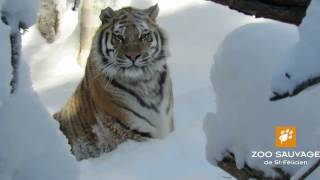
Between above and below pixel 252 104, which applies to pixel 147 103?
below

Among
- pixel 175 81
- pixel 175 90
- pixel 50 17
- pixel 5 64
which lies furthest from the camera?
pixel 50 17

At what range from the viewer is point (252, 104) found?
1.94m

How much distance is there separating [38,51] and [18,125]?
6.06m

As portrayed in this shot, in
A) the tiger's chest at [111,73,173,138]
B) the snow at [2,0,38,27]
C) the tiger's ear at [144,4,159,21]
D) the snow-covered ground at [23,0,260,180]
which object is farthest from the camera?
the tiger's ear at [144,4,159,21]

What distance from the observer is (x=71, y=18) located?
8.19 meters

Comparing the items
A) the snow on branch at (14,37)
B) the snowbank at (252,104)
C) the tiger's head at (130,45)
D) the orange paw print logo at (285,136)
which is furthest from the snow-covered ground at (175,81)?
the snow on branch at (14,37)

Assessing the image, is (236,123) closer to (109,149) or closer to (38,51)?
(109,149)

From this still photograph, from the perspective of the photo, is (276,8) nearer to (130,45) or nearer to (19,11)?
(19,11)

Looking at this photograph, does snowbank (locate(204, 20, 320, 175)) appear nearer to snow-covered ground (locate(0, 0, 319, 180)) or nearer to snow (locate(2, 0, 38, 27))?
snow-covered ground (locate(0, 0, 319, 180))

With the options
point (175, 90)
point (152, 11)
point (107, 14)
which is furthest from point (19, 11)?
point (175, 90)

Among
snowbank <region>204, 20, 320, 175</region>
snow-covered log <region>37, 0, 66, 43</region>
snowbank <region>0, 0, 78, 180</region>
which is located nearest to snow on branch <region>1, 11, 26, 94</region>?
snowbank <region>0, 0, 78, 180</region>

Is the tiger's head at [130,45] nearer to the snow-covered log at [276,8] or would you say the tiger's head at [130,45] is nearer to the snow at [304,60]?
the snow-covered log at [276,8]

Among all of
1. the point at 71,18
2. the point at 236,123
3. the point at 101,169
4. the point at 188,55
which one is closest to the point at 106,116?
the point at 101,169

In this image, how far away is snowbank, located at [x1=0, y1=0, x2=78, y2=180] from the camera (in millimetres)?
1732
